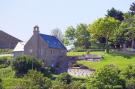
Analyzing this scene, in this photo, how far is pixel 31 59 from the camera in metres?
92.2

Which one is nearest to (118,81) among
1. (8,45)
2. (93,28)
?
(93,28)

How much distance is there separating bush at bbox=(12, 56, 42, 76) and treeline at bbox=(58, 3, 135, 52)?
A: 2953cm

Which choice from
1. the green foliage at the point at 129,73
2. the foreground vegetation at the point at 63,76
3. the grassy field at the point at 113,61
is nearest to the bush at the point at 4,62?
the foreground vegetation at the point at 63,76

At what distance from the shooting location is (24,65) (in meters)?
90.9

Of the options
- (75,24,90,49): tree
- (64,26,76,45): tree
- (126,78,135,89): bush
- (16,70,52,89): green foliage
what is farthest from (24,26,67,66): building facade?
(16,70,52,89): green foliage

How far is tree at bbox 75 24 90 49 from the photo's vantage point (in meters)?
132

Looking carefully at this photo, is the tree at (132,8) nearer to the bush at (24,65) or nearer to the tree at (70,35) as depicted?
the tree at (70,35)

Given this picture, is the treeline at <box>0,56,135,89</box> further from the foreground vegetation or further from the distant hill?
the distant hill

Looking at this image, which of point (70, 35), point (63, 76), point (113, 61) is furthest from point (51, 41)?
point (70, 35)

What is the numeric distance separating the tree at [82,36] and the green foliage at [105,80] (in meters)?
55.5

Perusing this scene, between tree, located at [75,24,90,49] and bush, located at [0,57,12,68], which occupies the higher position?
tree, located at [75,24,90,49]

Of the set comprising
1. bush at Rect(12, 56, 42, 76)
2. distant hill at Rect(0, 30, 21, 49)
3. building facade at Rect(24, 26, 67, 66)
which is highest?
distant hill at Rect(0, 30, 21, 49)

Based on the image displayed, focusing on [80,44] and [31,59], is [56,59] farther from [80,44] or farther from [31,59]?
[80,44]

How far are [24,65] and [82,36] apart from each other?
1818 inches
